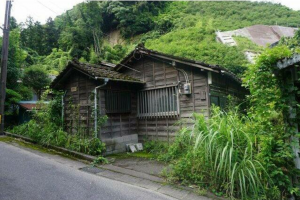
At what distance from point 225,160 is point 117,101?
5.37 metres

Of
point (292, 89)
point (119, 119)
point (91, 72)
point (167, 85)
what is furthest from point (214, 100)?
point (91, 72)

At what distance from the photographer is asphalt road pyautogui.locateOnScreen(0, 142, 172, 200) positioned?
379cm

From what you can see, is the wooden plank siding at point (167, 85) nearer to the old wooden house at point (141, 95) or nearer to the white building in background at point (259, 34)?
the old wooden house at point (141, 95)

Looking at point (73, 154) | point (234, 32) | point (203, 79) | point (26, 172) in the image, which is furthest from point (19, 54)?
point (234, 32)

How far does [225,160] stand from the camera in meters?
3.74

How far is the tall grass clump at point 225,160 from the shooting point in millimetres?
3621

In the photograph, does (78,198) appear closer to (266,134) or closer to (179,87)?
(266,134)

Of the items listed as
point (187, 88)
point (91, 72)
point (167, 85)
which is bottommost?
point (187, 88)

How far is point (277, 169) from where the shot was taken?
363 cm

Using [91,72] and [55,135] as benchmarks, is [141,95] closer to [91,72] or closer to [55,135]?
[91,72]

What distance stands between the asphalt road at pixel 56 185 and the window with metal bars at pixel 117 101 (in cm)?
276

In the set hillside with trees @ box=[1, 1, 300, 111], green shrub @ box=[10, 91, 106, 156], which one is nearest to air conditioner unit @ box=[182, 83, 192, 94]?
green shrub @ box=[10, 91, 106, 156]

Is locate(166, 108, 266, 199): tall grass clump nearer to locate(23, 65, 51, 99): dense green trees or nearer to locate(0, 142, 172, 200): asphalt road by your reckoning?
locate(0, 142, 172, 200): asphalt road

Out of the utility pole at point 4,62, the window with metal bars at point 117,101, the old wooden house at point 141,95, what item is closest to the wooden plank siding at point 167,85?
the old wooden house at point 141,95
